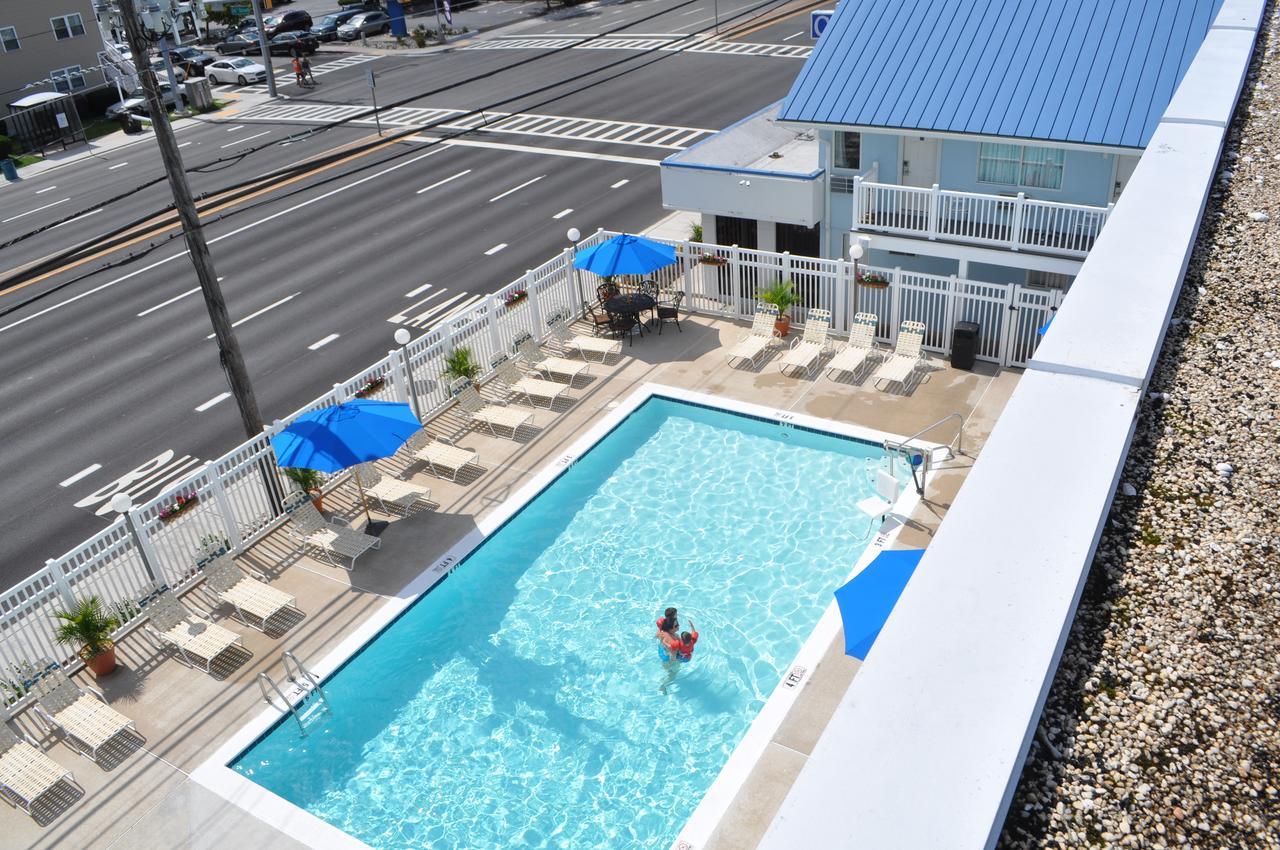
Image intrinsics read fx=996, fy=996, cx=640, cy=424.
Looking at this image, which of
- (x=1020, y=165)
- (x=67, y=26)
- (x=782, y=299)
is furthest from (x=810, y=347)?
(x=67, y=26)

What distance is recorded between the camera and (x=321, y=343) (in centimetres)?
2627

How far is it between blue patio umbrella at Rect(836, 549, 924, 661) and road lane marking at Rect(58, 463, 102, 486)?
16.7m

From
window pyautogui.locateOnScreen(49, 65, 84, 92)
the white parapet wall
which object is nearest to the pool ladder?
the white parapet wall

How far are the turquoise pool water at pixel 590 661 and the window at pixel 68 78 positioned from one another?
52.5 m

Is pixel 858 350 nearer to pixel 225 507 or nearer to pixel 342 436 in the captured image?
pixel 342 436

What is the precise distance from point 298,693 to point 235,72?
5723 cm

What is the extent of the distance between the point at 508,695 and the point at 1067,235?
50.8 ft

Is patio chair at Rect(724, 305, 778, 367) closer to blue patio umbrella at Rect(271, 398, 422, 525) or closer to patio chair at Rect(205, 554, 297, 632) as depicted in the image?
blue patio umbrella at Rect(271, 398, 422, 525)

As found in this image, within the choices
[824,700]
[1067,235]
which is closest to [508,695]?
[824,700]

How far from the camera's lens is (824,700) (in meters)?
13.3

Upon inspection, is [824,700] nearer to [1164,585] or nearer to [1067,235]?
[1164,585]

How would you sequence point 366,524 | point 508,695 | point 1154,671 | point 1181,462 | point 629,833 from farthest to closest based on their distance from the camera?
1. point 366,524
2. point 508,695
3. point 629,833
4. point 1181,462
5. point 1154,671

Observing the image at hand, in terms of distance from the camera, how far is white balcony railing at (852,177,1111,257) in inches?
829

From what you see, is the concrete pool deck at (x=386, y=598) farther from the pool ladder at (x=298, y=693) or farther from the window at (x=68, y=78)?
the window at (x=68, y=78)
